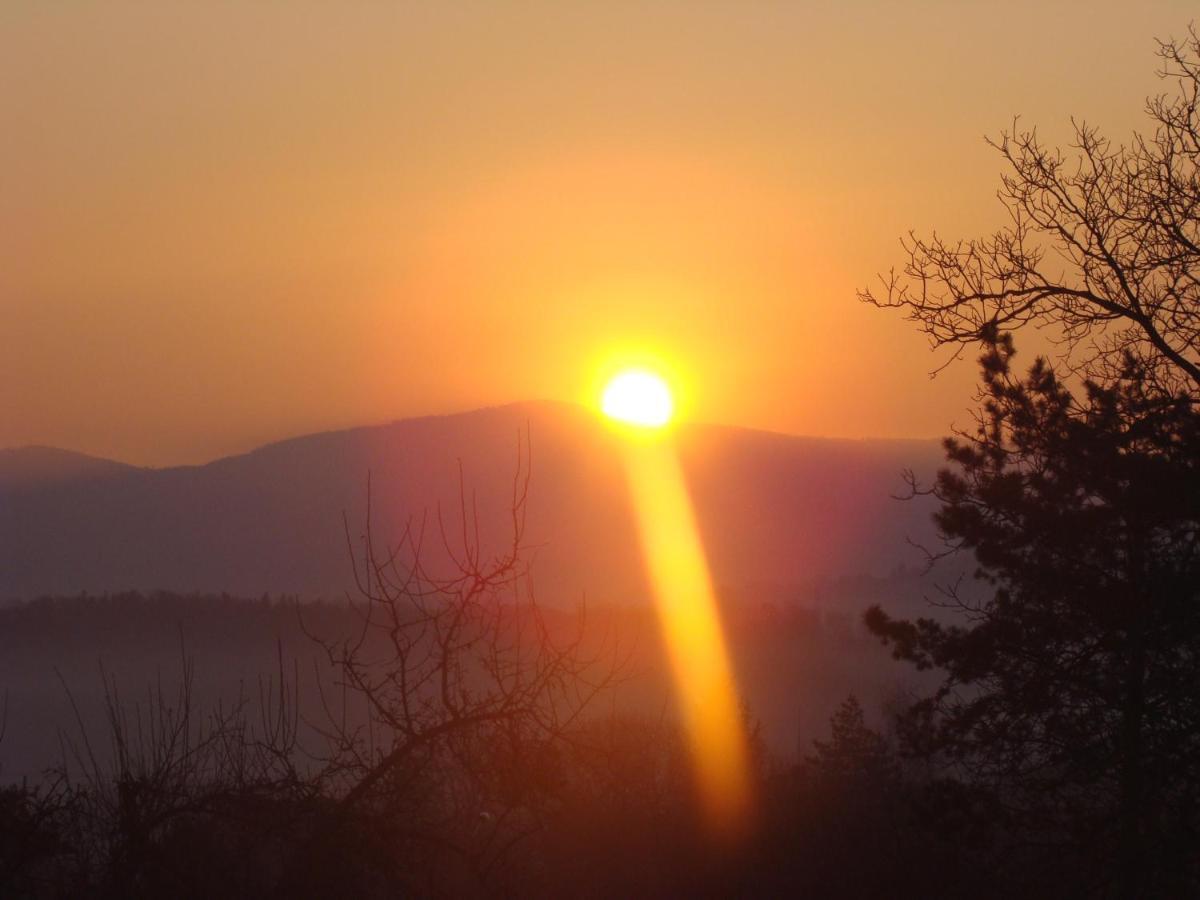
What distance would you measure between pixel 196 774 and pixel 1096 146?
318 inches

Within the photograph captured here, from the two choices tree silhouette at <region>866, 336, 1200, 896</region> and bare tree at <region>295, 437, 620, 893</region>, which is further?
tree silhouette at <region>866, 336, 1200, 896</region>

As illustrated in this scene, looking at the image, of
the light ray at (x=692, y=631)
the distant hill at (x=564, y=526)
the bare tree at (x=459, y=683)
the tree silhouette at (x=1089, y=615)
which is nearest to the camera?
the bare tree at (x=459, y=683)

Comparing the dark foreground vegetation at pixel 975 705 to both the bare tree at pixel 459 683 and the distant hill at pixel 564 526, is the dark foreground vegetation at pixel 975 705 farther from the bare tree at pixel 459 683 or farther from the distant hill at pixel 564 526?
the distant hill at pixel 564 526

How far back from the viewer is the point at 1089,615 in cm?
1016

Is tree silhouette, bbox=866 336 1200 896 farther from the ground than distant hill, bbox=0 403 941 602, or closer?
closer

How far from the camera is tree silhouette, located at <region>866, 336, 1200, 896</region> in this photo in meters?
9.08

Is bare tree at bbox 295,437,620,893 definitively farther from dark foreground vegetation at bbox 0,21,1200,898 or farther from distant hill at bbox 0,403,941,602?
distant hill at bbox 0,403,941,602

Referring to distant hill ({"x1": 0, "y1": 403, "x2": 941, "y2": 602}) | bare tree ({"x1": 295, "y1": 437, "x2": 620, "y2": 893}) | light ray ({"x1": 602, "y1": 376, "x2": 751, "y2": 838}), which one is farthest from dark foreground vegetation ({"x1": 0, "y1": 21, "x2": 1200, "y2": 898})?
distant hill ({"x1": 0, "y1": 403, "x2": 941, "y2": 602})

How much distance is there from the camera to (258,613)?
77625 mm

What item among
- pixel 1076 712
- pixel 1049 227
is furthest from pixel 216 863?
pixel 1049 227

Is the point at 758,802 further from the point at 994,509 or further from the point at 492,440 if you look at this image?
the point at 492,440

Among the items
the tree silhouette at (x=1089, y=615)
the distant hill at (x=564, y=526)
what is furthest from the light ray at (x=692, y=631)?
the tree silhouette at (x=1089, y=615)

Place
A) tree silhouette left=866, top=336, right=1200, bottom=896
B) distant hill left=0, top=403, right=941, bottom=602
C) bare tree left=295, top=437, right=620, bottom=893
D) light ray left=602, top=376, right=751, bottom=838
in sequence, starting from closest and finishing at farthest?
bare tree left=295, top=437, right=620, bottom=893 < tree silhouette left=866, top=336, right=1200, bottom=896 < light ray left=602, top=376, right=751, bottom=838 < distant hill left=0, top=403, right=941, bottom=602

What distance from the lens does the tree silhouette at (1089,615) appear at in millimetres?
9078
